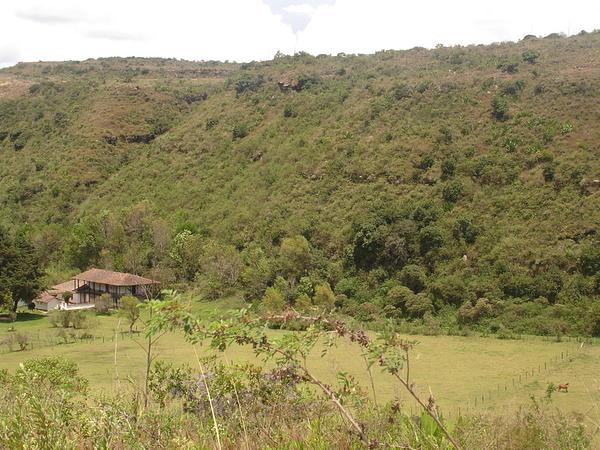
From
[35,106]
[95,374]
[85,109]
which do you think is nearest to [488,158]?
[95,374]

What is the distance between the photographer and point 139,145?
61.9m

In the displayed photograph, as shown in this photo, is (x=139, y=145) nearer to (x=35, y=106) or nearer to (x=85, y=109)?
(x=85, y=109)

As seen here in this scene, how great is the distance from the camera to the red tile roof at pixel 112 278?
128 ft

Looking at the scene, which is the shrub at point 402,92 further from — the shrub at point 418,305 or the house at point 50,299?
the house at point 50,299

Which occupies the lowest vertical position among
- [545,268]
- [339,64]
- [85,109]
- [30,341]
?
[30,341]

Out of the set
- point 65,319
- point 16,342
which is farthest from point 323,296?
point 16,342

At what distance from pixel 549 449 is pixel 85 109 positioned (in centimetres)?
6898

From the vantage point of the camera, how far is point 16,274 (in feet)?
117

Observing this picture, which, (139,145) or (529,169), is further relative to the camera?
(139,145)

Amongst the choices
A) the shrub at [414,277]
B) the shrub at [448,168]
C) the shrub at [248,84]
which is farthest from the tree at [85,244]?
the shrub at [448,168]

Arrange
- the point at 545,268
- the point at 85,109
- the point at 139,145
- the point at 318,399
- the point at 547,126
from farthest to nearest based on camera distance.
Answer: the point at 85,109 → the point at 139,145 → the point at 547,126 → the point at 545,268 → the point at 318,399

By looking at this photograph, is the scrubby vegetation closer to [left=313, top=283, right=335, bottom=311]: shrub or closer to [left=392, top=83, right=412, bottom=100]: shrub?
[left=313, top=283, right=335, bottom=311]: shrub

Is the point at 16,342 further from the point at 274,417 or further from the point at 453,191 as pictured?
the point at 274,417

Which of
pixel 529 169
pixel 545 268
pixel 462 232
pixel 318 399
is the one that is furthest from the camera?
pixel 529 169
